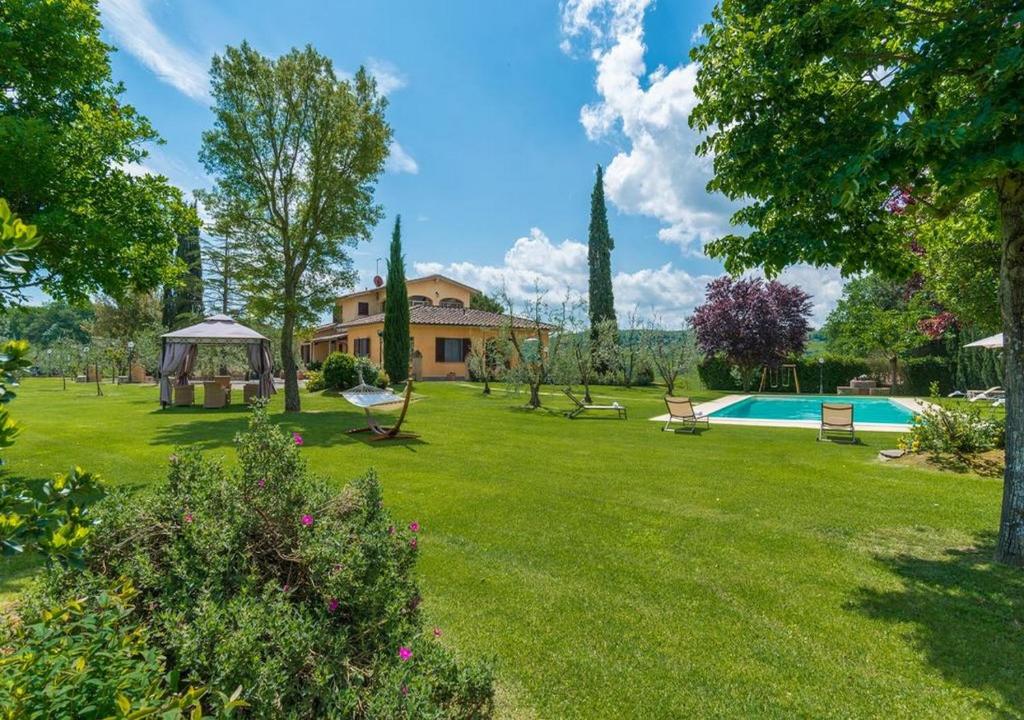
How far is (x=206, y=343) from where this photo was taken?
17.0 meters

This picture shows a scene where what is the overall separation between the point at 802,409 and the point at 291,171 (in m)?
19.6

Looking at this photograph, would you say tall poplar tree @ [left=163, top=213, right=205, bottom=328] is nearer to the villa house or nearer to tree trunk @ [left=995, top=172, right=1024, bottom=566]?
the villa house

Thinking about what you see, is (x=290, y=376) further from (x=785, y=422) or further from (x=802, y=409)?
(x=802, y=409)

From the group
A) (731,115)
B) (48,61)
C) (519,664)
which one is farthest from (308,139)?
(519,664)

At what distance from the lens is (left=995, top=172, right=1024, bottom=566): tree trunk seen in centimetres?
411

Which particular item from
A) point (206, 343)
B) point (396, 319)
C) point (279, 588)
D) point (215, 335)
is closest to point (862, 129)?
point (279, 588)

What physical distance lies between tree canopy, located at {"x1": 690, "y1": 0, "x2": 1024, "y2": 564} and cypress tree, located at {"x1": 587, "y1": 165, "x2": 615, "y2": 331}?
28.9m

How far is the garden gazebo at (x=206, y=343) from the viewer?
16141 mm

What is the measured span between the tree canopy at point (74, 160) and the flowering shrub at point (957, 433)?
12.3m

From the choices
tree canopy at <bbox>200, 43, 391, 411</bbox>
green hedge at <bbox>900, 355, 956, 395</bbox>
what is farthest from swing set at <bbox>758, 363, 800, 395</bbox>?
tree canopy at <bbox>200, 43, 391, 411</bbox>

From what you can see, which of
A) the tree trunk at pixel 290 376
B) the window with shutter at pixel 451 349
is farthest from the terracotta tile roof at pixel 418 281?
the tree trunk at pixel 290 376

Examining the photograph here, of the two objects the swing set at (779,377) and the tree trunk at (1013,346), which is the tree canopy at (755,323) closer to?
the swing set at (779,377)

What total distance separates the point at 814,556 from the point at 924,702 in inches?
78.2

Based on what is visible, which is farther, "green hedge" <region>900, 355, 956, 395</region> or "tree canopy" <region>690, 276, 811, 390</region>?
"tree canopy" <region>690, 276, 811, 390</region>
